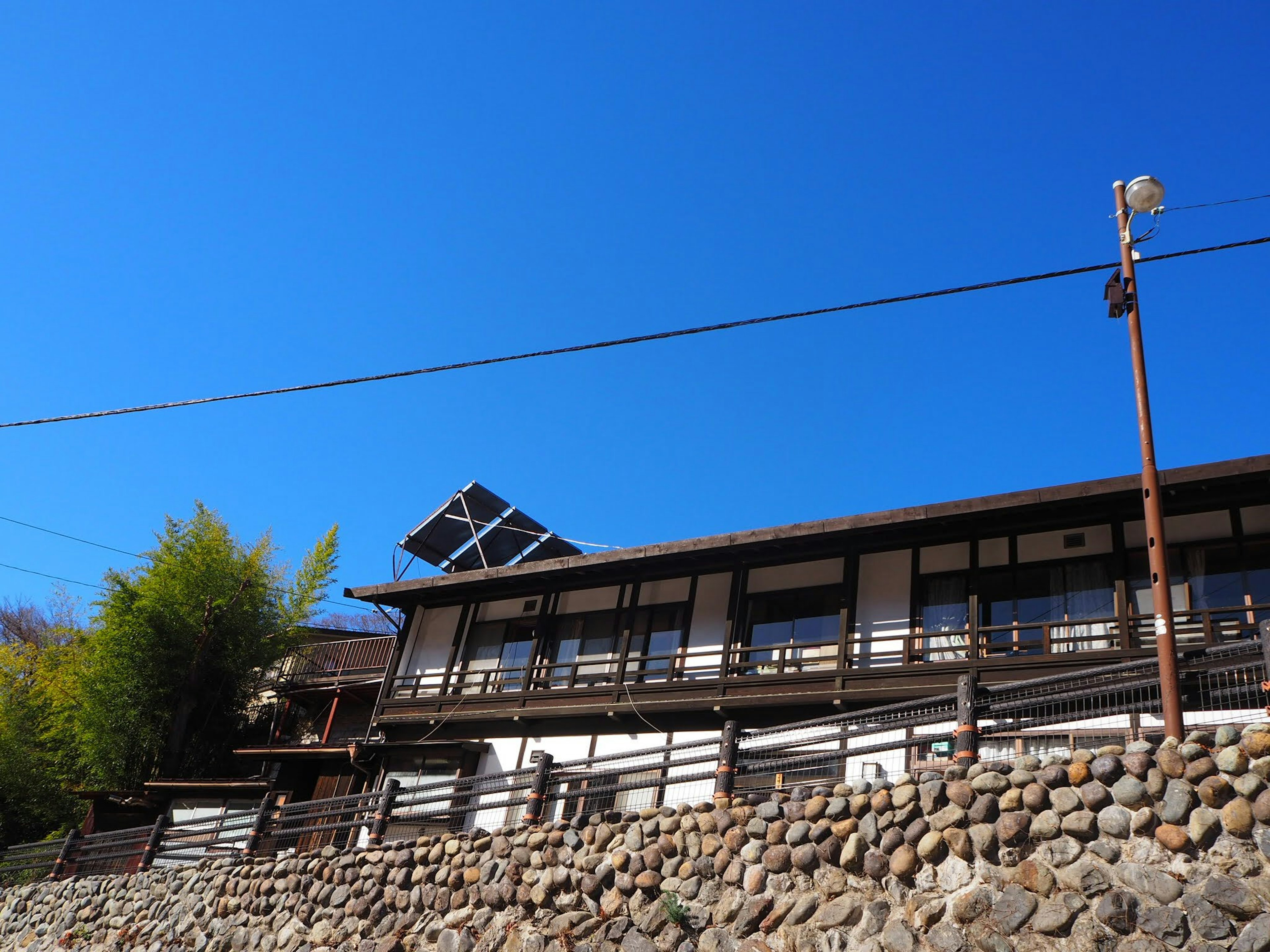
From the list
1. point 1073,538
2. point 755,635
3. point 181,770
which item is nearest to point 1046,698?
point 1073,538

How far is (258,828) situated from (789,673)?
904 centimetres

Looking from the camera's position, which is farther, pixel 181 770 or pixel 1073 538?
pixel 181 770

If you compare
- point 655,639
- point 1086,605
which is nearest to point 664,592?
point 655,639

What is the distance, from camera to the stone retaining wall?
22.7 feet

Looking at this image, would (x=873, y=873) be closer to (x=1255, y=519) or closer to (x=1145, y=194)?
(x=1145, y=194)

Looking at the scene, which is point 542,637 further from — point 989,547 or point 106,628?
point 106,628

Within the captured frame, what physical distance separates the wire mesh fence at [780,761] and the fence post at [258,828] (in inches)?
0.9

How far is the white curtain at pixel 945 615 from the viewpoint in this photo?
577 inches

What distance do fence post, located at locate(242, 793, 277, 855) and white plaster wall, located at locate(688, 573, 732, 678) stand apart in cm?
Result: 746

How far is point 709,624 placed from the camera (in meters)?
17.6

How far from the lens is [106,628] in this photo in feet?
85.5

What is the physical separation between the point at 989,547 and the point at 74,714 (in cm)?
2370

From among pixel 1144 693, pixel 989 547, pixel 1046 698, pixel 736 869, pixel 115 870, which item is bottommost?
pixel 115 870

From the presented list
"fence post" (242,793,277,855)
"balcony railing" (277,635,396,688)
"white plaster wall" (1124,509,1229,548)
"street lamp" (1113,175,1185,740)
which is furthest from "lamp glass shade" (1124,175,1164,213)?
"balcony railing" (277,635,396,688)
